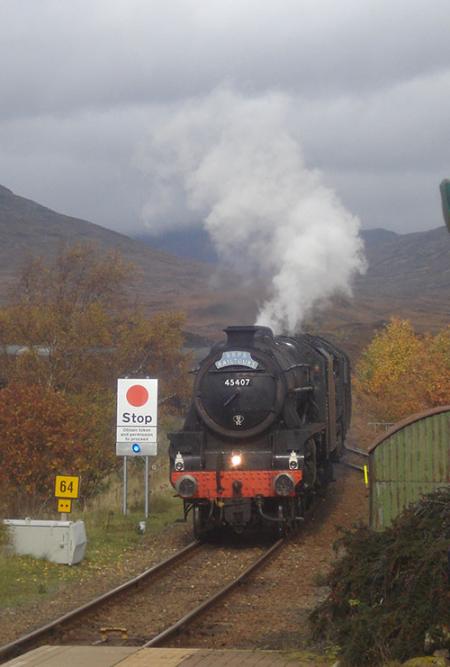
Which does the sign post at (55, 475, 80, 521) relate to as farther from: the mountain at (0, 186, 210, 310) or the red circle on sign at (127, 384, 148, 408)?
the mountain at (0, 186, 210, 310)

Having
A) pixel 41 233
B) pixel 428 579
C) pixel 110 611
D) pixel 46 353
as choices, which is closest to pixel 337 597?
pixel 428 579

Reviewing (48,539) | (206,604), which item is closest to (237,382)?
(48,539)

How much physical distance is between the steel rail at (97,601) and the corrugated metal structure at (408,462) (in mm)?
3074

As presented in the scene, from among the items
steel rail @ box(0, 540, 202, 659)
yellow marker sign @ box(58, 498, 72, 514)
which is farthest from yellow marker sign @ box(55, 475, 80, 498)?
steel rail @ box(0, 540, 202, 659)

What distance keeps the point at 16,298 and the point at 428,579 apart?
136 ft

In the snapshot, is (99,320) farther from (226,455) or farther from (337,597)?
(337,597)

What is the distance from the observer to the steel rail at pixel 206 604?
9844 millimetres

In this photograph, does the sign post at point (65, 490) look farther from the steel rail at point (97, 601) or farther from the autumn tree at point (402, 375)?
the autumn tree at point (402, 375)

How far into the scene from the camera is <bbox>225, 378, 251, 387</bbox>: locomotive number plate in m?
16.3

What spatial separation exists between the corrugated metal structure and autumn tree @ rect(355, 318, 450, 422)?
76.5 feet

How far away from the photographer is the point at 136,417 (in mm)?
19594

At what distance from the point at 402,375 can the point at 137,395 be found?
27306mm

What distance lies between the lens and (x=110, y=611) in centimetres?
1152

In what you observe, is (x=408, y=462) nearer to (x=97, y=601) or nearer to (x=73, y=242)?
(x=97, y=601)
